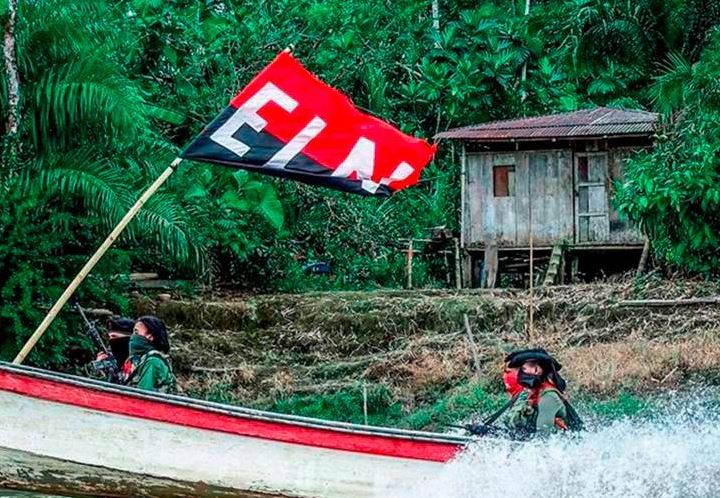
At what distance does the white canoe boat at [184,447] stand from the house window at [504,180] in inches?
585

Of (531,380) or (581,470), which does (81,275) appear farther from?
(581,470)

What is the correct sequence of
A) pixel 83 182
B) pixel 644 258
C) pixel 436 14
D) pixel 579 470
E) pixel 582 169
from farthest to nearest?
pixel 436 14 < pixel 582 169 < pixel 644 258 < pixel 83 182 < pixel 579 470

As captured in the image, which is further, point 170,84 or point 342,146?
point 170,84

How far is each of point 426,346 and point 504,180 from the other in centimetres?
728

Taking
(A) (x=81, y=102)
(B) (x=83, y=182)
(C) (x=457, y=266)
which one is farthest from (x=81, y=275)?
(C) (x=457, y=266)

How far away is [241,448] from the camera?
32.6 ft

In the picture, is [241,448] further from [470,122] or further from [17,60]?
[470,122]

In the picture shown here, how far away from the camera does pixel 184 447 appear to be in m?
9.98

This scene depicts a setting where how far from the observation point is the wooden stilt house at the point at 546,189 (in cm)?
2330

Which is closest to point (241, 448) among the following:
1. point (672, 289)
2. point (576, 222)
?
point (672, 289)

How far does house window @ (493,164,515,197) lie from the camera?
24.2 meters

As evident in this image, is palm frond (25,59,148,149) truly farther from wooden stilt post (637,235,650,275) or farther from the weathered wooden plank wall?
the weathered wooden plank wall

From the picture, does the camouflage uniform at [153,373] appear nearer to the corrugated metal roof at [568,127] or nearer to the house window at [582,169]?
the corrugated metal roof at [568,127]

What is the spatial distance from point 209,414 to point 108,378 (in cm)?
182
